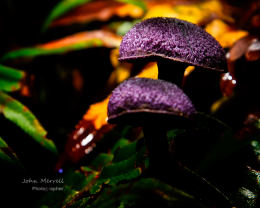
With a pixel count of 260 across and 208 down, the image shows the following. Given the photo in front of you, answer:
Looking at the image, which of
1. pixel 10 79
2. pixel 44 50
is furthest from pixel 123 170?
pixel 44 50

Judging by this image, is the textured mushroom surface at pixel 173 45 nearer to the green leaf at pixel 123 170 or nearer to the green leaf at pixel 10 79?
the green leaf at pixel 123 170

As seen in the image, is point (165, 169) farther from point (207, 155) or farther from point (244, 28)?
point (244, 28)

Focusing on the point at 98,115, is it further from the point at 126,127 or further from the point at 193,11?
the point at 193,11

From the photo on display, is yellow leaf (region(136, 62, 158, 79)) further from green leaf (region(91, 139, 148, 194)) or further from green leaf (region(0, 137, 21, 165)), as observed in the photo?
green leaf (region(0, 137, 21, 165))

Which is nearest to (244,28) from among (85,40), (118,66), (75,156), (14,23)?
(118,66)

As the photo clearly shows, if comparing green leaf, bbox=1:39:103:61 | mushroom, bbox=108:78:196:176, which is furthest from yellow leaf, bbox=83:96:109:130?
green leaf, bbox=1:39:103:61

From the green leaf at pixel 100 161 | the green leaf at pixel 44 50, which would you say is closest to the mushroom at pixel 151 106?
the green leaf at pixel 100 161

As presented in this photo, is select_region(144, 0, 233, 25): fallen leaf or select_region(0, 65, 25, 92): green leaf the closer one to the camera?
select_region(0, 65, 25, 92): green leaf
